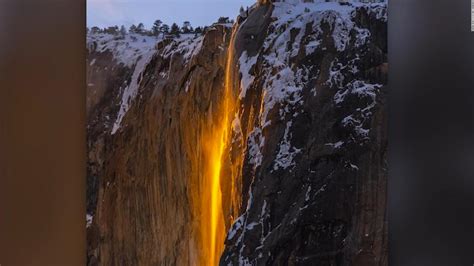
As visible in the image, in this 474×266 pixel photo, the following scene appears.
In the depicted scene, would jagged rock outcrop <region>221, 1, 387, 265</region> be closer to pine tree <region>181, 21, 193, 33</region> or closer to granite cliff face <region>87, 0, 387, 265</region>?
granite cliff face <region>87, 0, 387, 265</region>

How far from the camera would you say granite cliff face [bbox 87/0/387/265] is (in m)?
1.98

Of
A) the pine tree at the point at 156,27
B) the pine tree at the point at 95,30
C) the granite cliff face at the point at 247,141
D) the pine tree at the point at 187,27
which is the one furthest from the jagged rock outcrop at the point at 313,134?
the pine tree at the point at 95,30

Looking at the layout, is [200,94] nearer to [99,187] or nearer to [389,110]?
[99,187]

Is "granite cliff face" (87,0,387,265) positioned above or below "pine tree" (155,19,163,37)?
below

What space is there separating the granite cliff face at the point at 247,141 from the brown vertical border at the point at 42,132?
0.07m

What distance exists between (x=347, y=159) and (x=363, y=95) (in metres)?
0.26

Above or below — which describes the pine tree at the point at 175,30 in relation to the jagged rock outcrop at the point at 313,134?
above

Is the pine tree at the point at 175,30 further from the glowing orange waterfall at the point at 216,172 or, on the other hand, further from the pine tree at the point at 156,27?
the glowing orange waterfall at the point at 216,172

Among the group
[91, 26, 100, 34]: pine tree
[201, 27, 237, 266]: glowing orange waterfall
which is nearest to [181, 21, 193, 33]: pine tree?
[201, 27, 237, 266]: glowing orange waterfall

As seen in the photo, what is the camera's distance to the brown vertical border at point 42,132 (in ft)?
6.41

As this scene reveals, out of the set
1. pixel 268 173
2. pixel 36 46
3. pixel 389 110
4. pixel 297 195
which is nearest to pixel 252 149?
pixel 268 173

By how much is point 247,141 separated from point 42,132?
804 millimetres

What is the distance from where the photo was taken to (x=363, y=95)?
198 centimetres

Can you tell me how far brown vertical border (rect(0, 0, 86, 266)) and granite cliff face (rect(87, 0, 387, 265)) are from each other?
0.23 feet
